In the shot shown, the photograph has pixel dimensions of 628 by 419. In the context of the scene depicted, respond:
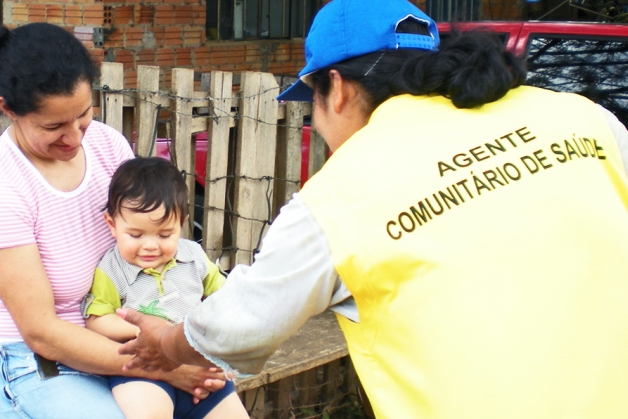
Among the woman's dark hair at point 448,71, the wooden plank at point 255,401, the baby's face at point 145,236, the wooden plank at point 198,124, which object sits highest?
the woman's dark hair at point 448,71

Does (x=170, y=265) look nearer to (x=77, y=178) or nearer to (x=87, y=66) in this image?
(x=77, y=178)

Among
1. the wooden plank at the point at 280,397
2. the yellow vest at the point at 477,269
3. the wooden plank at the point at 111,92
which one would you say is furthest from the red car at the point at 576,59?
the yellow vest at the point at 477,269

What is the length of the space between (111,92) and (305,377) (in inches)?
72.8

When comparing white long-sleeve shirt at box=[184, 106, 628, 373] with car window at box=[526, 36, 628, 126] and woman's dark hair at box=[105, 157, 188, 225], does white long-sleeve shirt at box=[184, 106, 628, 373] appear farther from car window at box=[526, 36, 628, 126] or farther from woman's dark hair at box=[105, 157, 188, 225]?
car window at box=[526, 36, 628, 126]

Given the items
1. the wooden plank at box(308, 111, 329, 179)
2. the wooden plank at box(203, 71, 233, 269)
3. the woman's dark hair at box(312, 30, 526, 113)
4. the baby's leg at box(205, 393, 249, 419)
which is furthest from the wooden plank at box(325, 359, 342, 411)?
the woman's dark hair at box(312, 30, 526, 113)

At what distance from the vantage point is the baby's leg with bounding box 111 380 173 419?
2.39 metres

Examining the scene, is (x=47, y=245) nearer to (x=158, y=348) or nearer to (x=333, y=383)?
(x=158, y=348)

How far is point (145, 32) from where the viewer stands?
6.60 m

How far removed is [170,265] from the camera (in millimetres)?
2641

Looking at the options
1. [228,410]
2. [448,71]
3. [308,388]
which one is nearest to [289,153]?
[308,388]

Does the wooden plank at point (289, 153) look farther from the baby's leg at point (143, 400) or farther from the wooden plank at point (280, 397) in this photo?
the baby's leg at point (143, 400)

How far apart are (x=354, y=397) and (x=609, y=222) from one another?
137 inches

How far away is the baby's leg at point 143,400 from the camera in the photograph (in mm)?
2387

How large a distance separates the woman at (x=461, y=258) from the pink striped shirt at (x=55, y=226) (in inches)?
32.4
